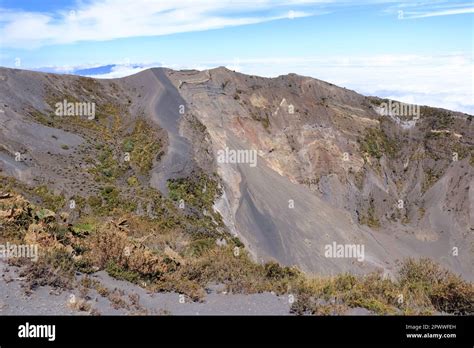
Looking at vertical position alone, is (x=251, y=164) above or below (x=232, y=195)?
above

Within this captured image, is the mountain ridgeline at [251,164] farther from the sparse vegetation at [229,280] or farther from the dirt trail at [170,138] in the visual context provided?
the sparse vegetation at [229,280]

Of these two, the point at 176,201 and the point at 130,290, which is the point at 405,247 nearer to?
the point at 176,201

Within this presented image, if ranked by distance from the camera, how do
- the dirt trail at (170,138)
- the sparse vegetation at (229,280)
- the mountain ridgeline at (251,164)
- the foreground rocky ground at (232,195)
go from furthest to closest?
the dirt trail at (170,138), the mountain ridgeline at (251,164), the foreground rocky ground at (232,195), the sparse vegetation at (229,280)

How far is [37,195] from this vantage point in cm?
2248

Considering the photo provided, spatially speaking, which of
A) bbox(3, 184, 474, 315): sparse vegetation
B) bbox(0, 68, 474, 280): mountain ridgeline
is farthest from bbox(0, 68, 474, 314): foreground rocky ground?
bbox(0, 68, 474, 280): mountain ridgeline

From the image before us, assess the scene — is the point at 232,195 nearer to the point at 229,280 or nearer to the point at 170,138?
the point at 170,138

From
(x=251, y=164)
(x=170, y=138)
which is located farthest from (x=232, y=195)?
(x=251, y=164)

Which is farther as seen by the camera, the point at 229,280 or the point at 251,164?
the point at 251,164

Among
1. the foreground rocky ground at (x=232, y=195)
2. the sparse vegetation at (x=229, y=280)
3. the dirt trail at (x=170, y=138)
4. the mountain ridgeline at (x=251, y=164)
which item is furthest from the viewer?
the dirt trail at (x=170, y=138)

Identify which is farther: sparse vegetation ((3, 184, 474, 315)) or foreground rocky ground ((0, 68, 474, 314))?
foreground rocky ground ((0, 68, 474, 314))

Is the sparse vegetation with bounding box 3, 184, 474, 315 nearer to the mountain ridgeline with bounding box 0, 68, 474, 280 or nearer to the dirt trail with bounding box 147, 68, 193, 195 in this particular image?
the mountain ridgeline with bounding box 0, 68, 474, 280

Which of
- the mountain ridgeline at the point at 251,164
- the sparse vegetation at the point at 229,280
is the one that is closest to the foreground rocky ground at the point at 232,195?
the sparse vegetation at the point at 229,280

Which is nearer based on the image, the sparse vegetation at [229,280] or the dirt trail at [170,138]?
the sparse vegetation at [229,280]
